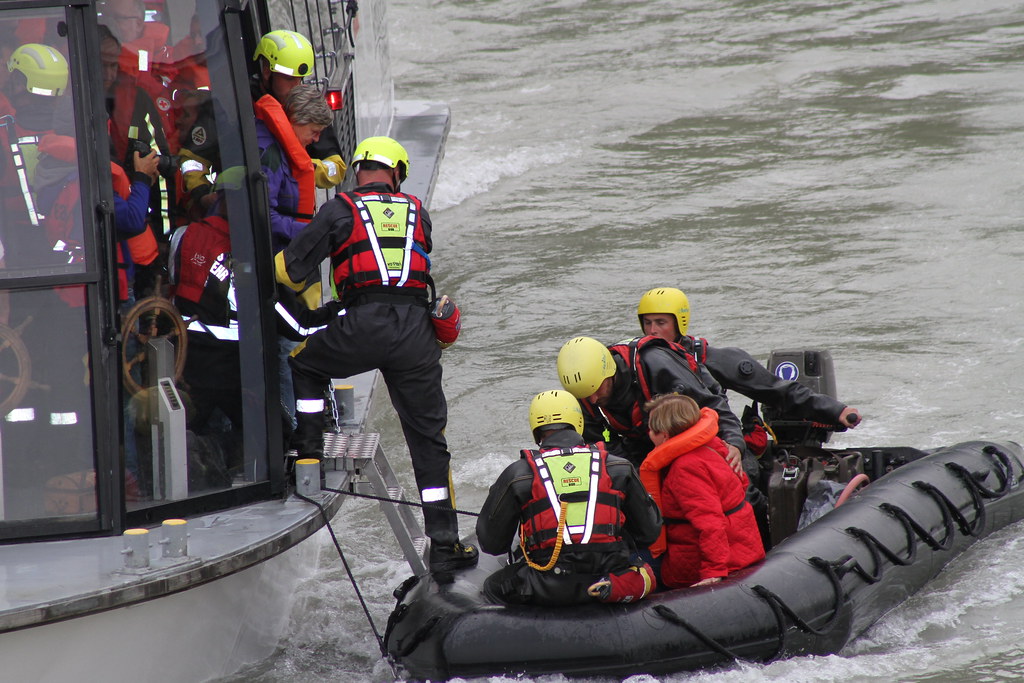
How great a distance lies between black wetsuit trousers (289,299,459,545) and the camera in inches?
196

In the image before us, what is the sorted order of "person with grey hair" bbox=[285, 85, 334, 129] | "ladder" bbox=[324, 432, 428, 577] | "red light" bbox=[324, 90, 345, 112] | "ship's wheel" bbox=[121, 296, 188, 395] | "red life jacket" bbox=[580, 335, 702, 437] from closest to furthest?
"ship's wheel" bbox=[121, 296, 188, 395] < "ladder" bbox=[324, 432, 428, 577] < "person with grey hair" bbox=[285, 85, 334, 129] < "red life jacket" bbox=[580, 335, 702, 437] < "red light" bbox=[324, 90, 345, 112]

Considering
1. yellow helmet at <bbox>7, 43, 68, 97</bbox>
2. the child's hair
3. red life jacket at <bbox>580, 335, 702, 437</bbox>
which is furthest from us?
red life jacket at <bbox>580, 335, 702, 437</bbox>

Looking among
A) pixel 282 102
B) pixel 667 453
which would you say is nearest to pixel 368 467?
pixel 667 453

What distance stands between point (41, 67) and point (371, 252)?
4.32 ft

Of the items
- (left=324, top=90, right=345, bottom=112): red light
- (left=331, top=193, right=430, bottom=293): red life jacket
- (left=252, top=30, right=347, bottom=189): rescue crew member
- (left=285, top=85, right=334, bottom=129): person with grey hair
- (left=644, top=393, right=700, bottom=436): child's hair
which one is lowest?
(left=644, top=393, right=700, bottom=436): child's hair

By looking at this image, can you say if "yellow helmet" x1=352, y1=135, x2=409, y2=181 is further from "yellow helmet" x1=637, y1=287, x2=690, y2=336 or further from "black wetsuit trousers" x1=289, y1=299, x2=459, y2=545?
"yellow helmet" x1=637, y1=287, x2=690, y2=336

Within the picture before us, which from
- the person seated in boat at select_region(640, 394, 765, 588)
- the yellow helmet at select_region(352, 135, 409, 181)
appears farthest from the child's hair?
the yellow helmet at select_region(352, 135, 409, 181)

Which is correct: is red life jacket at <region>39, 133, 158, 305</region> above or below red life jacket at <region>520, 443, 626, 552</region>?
above

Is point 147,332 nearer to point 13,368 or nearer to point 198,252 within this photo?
point 198,252

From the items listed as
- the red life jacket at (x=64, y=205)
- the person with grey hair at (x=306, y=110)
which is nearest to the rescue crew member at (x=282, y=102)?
the person with grey hair at (x=306, y=110)

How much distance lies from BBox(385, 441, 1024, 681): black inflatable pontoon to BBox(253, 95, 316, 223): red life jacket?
1577 millimetres

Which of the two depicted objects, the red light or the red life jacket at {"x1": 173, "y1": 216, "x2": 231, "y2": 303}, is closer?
the red life jacket at {"x1": 173, "y1": 216, "x2": 231, "y2": 303}

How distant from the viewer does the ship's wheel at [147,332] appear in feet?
15.0

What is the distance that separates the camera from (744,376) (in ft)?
20.4
